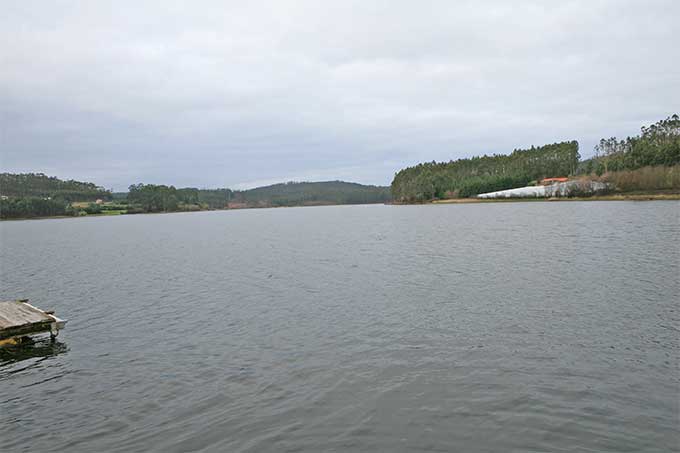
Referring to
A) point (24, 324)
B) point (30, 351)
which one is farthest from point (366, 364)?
point (24, 324)

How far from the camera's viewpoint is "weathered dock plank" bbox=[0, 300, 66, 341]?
20078 mm

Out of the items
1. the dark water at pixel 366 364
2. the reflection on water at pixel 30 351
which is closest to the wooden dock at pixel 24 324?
the reflection on water at pixel 30 351

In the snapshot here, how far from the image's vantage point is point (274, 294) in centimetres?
2969

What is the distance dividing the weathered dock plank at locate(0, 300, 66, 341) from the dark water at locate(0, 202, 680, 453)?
0.87 metres

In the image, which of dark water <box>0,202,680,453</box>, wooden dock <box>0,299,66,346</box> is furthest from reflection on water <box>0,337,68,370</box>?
wooden dock <box>0,299,66,346</box>

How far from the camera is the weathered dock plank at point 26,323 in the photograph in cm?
2008

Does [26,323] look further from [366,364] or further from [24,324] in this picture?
[366,364]

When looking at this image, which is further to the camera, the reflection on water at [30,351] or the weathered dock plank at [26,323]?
the weathered dock plank at [26,323]

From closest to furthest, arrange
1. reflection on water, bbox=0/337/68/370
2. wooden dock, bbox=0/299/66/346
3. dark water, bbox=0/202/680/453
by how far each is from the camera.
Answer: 1. dark water, bbox=0/202/680/453
2. reflection on water, bbox=0/337/68/370
3. wooden dock, bbox=0/299/66/346

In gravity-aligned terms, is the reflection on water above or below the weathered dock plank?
below

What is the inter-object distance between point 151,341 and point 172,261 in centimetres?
3204

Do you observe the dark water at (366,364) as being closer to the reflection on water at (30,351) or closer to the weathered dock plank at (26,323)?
the reflection on water at (30,351)

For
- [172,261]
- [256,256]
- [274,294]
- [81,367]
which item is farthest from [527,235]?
[81,367]

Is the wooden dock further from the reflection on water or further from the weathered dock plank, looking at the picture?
the reflection on water
